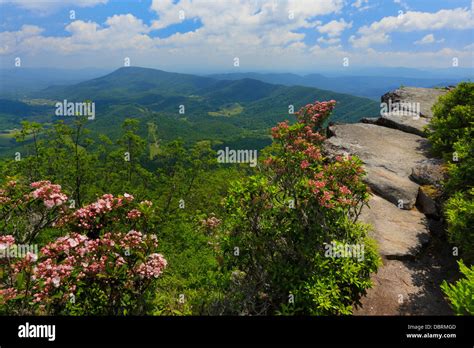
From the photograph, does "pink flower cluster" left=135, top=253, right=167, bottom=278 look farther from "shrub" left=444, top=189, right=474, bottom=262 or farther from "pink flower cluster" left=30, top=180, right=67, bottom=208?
"shrub" left=444, top=189, right=474, bottom=262

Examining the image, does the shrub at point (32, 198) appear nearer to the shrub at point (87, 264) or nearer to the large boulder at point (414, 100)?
the shrub at point (87, 264)

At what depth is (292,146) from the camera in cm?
1031

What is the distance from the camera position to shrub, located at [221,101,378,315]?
7.68m

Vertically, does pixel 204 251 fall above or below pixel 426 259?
below

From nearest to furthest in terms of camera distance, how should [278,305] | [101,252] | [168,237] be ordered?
[101,252] → [278,305] → [168,237]

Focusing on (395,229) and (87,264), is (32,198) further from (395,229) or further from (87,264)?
(395,229)

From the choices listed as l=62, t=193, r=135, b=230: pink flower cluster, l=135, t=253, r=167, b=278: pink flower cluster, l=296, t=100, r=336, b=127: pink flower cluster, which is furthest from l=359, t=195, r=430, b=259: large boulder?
l=62, t=193, r=135, b=230: pink flower cluster

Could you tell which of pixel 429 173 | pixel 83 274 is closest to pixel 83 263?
pixel 83 274

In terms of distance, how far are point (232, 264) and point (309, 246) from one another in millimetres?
2263

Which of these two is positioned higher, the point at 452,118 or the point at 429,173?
the point at 452,118

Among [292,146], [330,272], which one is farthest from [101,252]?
[292,146]

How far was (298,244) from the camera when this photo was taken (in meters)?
8.34

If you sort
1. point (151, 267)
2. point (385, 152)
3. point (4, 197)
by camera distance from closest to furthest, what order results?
point (151, 267)
point (4, 197)
point (385, 152)

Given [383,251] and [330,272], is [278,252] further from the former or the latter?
[383,251]
